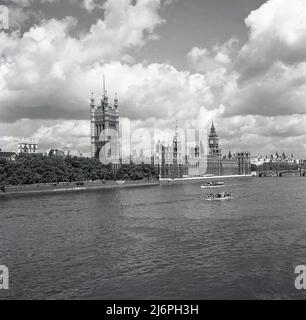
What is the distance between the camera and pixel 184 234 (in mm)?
42406

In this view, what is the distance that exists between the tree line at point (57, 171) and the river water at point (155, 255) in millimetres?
59560

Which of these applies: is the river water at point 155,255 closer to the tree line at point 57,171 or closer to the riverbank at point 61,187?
the riverbank at point 61,187

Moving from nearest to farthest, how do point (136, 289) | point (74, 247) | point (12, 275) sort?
point (136, 289), point (12, 275), point (74, 247)

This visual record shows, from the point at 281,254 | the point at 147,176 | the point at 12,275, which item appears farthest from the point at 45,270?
the point at 147,176

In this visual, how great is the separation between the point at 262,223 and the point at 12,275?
2833cm

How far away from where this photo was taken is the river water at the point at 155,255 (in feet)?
83.6

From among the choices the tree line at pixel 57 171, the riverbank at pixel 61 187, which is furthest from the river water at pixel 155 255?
the tree line at pixel 57 171

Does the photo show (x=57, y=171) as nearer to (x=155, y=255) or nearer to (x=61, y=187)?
(x=61, y=187)

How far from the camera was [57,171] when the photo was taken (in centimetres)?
12712

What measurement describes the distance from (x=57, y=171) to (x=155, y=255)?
3840 inches

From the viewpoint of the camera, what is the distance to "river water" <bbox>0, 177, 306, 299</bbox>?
25484 mm

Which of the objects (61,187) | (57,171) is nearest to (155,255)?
(61,187)

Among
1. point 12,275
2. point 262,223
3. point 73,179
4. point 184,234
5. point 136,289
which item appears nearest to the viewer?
point 136,289
